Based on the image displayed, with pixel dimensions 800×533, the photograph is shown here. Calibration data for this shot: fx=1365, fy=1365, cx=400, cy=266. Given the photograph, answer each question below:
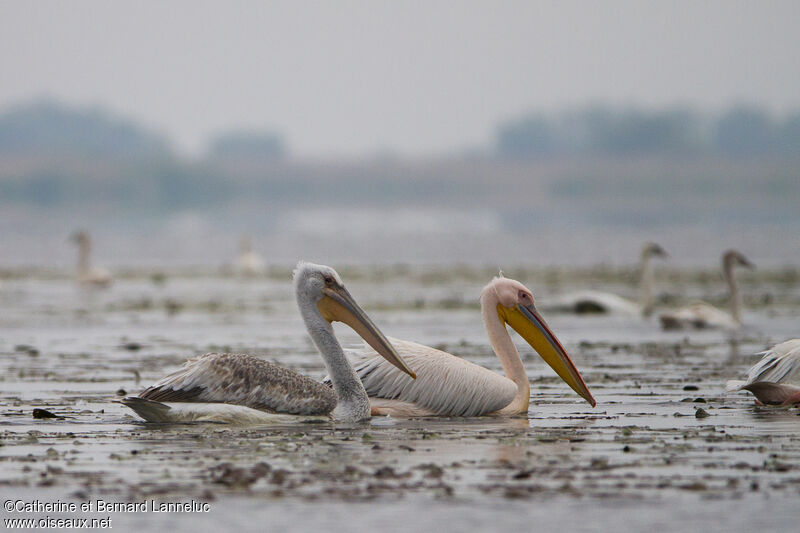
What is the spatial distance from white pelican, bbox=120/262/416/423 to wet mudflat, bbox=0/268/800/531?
133mm

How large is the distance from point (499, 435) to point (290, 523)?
8.06 ft

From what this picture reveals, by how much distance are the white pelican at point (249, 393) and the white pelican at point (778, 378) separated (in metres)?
2.24

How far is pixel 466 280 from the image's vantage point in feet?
80.4

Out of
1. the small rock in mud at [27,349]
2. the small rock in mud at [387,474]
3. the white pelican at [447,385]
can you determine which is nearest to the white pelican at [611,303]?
the small rock in mud at [27,349]

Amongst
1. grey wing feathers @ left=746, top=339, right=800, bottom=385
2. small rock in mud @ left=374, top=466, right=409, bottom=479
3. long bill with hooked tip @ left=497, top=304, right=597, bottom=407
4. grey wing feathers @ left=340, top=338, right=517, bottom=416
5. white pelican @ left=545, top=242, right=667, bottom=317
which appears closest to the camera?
small rock in mud @ left=374, top=466, right=409, bottom=479

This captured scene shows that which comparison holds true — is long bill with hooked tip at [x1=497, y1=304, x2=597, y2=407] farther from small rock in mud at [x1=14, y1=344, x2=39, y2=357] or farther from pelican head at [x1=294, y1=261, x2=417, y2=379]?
small rock in mud at [x1=14, y1=344, x2=39, y2=357]

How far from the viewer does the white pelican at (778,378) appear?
8.57 metres

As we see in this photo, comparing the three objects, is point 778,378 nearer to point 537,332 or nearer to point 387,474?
point 537,332

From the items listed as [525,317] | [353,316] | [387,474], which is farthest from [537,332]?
[387,474]

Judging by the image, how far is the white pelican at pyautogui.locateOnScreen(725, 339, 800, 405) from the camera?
8.57 meters

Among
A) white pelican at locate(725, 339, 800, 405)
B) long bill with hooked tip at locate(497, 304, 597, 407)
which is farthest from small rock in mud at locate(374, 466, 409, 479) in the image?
white pelican at locate(725, 339, 800, 405)

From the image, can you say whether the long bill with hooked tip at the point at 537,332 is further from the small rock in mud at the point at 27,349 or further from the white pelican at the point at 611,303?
the white pelican at the point at 611,303

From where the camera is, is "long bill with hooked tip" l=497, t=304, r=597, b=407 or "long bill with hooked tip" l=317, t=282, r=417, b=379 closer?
"long bill with hooked tip" l=317, t=282, r=417, b=379

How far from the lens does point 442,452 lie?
6.90 m
